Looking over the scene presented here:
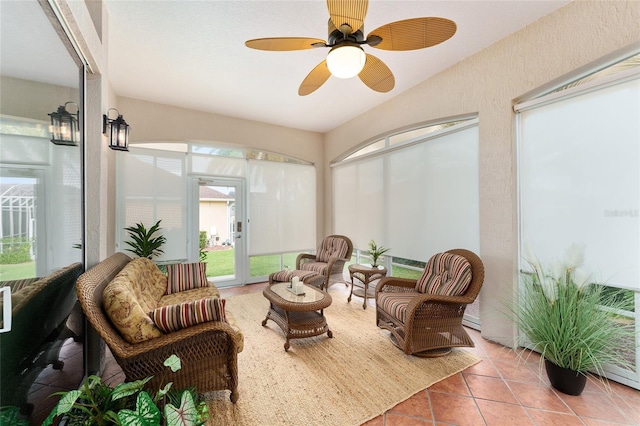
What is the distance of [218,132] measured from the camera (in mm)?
4750

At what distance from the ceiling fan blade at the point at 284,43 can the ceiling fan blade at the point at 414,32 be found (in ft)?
1.39

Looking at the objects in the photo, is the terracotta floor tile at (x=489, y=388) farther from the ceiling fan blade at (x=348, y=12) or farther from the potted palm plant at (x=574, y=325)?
the ceiling fan blade at (x=348, y=12)

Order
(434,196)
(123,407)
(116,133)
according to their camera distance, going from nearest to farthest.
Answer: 1. (123,407)
2. (116,133)
3. (434,196)

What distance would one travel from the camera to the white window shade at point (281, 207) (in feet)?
16.9

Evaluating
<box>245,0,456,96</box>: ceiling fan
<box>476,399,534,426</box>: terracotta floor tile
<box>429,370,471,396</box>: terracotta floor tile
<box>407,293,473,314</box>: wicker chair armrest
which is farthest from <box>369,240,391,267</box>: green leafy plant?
<box>245,0,456,96</box>: ceiling fan

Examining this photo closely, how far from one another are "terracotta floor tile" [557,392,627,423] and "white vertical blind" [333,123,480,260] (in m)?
1.45

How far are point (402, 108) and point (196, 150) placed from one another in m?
3.66

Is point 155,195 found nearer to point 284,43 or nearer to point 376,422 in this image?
point 284,43

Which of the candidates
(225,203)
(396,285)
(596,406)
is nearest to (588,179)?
(596,406)

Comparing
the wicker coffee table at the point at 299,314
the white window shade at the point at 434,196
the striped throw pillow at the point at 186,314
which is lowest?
the wicker coffee table at the point at 299,314

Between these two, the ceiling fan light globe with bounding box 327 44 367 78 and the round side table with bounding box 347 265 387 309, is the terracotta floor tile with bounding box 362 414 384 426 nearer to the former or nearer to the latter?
the round side table with bounding box 347 265 387 309

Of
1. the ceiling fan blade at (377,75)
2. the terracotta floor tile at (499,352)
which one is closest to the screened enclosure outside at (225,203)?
the ceiling fan blade at (377,75)

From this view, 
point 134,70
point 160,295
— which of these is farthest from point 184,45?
point 160,295

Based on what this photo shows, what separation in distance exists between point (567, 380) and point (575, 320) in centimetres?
48
